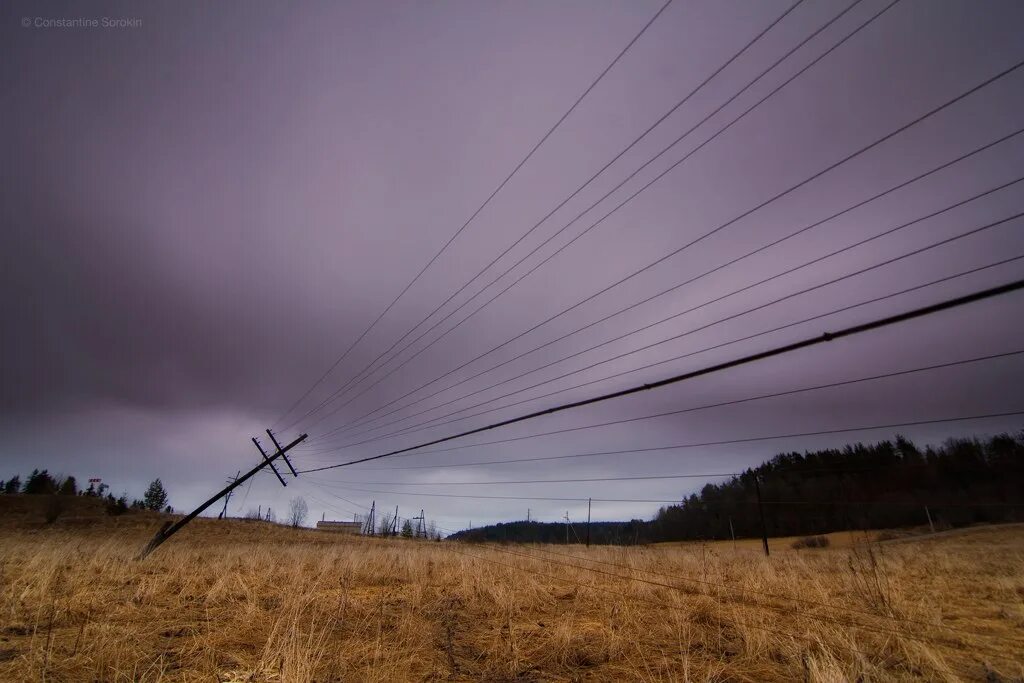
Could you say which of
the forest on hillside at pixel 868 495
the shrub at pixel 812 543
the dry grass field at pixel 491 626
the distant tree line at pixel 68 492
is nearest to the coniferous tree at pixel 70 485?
the distant tree line at pixel 68 492

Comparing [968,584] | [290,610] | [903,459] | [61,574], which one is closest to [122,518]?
[61,574]

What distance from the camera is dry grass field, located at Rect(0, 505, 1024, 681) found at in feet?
15.1

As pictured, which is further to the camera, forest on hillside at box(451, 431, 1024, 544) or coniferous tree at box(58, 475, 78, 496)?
coniferous tree at box(58, 475, 78, 496)

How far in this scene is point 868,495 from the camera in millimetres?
57062

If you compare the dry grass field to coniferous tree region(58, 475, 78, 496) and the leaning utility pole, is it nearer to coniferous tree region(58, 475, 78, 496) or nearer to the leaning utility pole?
the leaning utility pole

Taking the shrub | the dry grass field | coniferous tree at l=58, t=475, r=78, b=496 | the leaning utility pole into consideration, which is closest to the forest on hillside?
the shrub

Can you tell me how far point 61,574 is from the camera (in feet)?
33.2

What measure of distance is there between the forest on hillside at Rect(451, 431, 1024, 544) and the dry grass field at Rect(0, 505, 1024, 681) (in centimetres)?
3605

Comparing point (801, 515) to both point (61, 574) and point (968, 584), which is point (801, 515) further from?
point (61, 574)

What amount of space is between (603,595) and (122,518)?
57442 mm

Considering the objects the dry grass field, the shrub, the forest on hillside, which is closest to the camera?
the dry grass field

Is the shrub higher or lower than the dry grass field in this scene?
lower

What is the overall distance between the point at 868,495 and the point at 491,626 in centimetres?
7371

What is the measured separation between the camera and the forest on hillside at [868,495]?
47.9m
